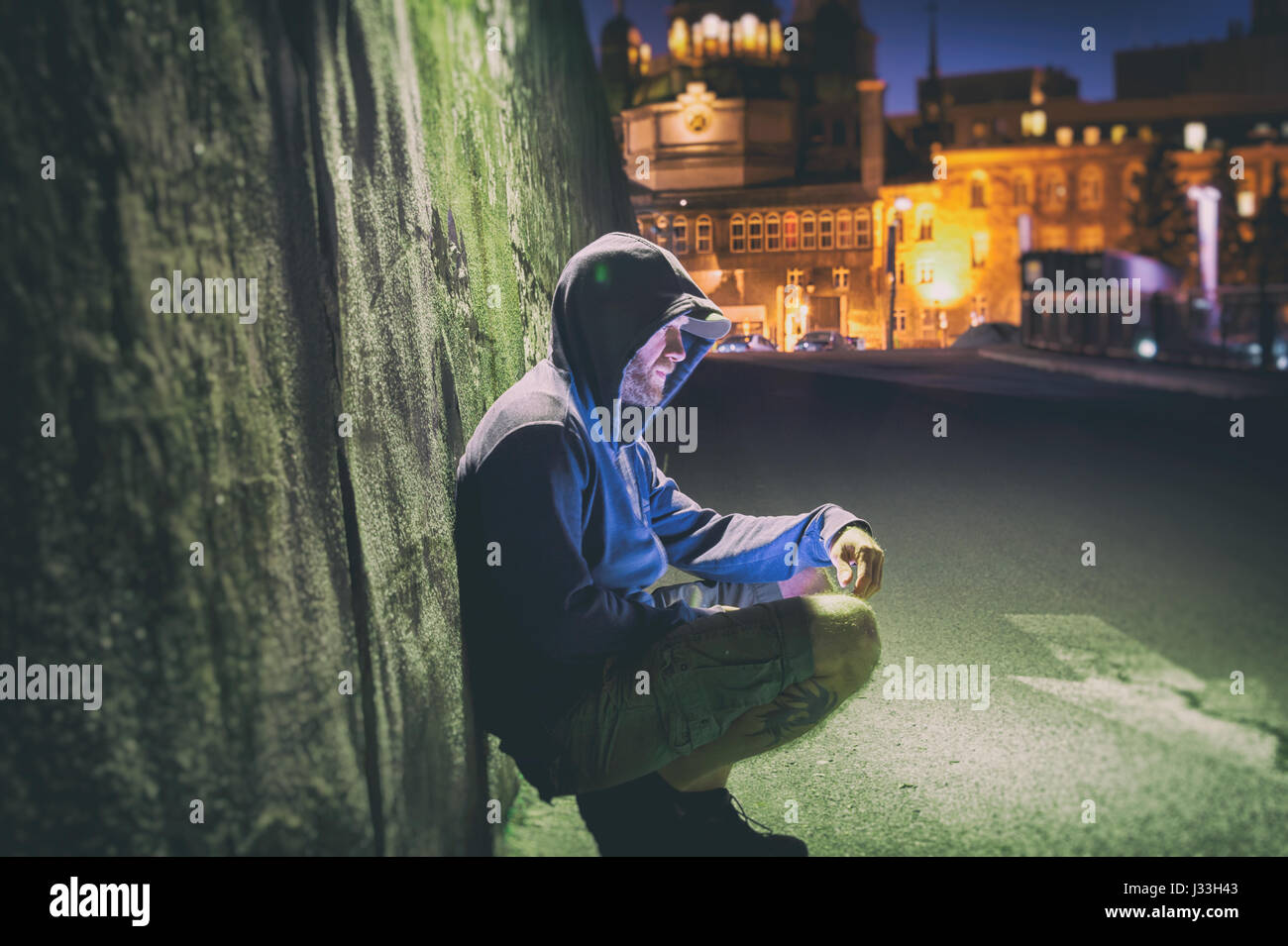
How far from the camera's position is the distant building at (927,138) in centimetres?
5084

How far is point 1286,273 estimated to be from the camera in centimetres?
5694

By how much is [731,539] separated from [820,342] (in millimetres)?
12816

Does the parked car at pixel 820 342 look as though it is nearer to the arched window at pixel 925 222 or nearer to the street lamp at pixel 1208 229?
the street lamp at pixel 1208 229

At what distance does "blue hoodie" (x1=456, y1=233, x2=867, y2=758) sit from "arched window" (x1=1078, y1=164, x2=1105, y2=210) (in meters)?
71.2

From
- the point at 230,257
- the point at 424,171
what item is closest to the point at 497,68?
the point at 424,171

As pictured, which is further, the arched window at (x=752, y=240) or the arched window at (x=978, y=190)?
the arched window at (x=978, y=190)

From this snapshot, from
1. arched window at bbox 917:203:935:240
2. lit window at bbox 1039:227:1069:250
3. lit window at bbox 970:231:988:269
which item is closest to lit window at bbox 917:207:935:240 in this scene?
arched window at bbox 917:203:935:240

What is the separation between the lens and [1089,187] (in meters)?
66.4

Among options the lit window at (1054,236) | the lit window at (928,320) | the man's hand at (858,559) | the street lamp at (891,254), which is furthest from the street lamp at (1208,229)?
the man's hand at (858,559)

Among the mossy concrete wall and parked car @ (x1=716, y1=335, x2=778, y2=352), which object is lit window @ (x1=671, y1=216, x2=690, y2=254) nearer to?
parked car @ (x1=716, y1=335, x2=778, y2=352)

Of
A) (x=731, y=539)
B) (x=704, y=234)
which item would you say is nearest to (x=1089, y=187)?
(x=704, y=234)

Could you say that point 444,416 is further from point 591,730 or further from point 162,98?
point 162,98

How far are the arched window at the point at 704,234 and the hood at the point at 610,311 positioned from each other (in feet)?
10.2

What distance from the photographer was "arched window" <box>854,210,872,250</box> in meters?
22.0
